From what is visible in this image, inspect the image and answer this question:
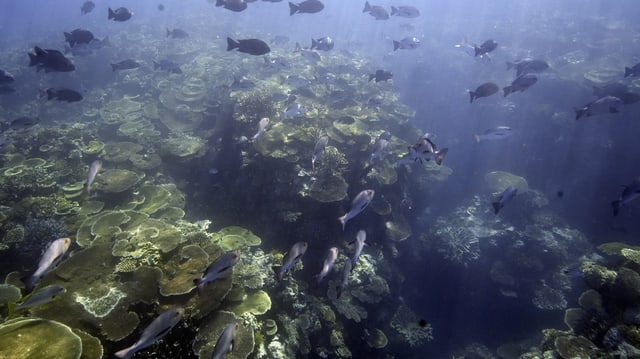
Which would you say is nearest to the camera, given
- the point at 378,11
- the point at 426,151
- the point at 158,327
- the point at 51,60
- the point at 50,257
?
the point at 158,327

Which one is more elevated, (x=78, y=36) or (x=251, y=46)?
(x=251, y=46)

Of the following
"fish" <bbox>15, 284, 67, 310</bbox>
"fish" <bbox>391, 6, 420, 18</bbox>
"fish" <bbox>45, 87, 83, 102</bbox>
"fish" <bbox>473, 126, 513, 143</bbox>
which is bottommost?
"fish" <bbox>473, 126, 513, 143</bbox>

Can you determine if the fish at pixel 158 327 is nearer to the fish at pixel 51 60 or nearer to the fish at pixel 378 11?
the fish at pixel 51 60

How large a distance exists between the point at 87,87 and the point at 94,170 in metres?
19.7

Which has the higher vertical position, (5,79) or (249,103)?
(5,79)

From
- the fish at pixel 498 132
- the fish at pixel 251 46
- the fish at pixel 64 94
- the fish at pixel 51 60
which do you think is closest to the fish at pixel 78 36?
the fish at pixel 51 60

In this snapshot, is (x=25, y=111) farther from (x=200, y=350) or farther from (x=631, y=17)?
(x=631, y=17)

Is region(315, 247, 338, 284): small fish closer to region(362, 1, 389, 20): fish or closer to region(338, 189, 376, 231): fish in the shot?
region(338, 189, 376, 231): fish

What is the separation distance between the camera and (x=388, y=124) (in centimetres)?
1415

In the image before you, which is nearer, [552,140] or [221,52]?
[552,140]

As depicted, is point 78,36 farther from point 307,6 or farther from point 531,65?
point 531,65

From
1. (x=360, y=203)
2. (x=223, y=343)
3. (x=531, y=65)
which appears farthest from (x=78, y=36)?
(x=531, y=65)

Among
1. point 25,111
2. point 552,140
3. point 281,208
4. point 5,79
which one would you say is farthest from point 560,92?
A: point 25,111

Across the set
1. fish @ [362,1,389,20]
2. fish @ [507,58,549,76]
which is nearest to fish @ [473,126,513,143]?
fish @ [507,58,549,76]
